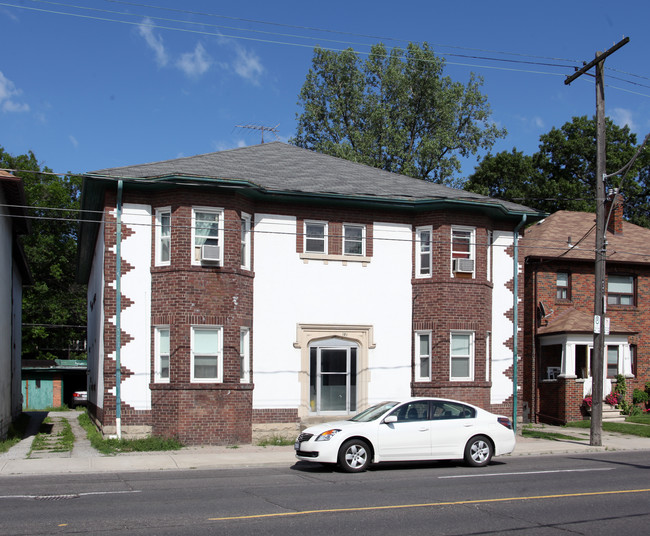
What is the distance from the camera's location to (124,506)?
409 inches

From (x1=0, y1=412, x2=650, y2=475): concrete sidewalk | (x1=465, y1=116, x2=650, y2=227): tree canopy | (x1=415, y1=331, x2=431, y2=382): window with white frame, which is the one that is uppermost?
(x1=465, y1=116, x2=650, y2=227): tree canopy

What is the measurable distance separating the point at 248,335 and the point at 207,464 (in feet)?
17.1

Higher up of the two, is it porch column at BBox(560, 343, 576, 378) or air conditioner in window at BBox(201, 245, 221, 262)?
air conditioner in window at BBox(201, 245, 221, 262)

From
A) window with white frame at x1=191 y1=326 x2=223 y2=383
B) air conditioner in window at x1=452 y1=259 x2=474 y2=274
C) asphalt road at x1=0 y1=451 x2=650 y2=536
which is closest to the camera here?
asphalt road at x1=0 y1=451 x2=650 y2=536

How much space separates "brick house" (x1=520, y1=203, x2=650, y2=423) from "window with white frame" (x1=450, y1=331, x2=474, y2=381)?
6183 mm

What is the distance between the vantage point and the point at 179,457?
17328 mm

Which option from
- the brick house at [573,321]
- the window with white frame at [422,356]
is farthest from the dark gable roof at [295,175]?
the brick house at [573,321]

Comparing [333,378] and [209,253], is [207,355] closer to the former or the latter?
[209,253]

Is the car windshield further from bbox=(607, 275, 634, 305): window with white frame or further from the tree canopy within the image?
the tree canopy

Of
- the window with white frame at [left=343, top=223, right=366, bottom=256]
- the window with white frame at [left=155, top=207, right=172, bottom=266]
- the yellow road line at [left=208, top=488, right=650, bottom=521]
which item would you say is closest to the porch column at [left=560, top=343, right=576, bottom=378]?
the window with white frame at [left=343, top=223, right=366, bottom=256]

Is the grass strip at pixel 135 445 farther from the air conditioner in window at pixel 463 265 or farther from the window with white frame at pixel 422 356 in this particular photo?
the air conditioner in window at pixel 463 265

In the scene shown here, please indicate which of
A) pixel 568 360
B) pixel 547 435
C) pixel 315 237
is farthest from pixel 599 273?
pixel 315 237

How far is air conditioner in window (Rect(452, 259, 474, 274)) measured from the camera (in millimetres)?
21891

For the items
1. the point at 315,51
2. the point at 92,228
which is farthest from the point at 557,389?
the point at 315,51
